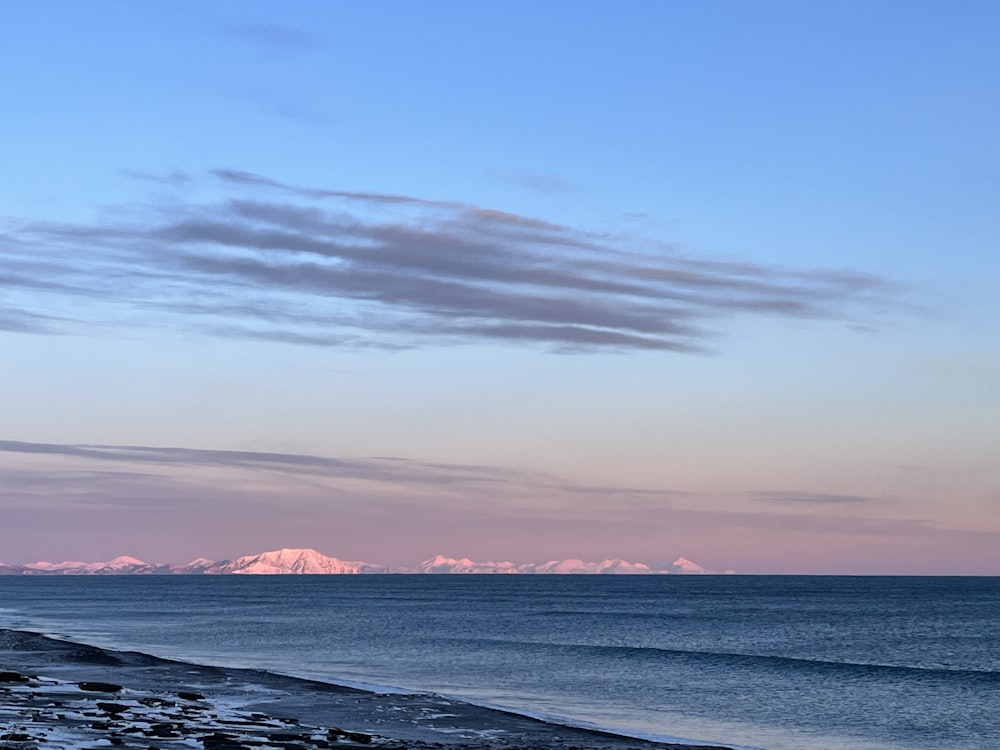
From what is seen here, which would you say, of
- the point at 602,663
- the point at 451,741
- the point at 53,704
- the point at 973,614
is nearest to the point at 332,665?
the point at 602,663

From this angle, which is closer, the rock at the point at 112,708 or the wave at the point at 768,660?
the rock at the point at 112,708

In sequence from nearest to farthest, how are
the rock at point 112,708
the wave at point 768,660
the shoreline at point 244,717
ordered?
the shoreline at point 244,717 < the rock at point 112,708 < the wave at point 768,660

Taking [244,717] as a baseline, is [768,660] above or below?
below

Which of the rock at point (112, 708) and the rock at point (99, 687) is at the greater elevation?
the rock at point (112, 708)

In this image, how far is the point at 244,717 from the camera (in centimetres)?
4044

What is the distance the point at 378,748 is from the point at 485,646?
5025 centimetres

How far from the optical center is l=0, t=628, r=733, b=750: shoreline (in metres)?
34.8

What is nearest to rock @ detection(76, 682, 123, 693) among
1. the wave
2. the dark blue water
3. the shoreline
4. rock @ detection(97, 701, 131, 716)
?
the shoreline

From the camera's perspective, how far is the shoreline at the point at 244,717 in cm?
3478

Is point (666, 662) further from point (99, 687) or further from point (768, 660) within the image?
point (99, 687)

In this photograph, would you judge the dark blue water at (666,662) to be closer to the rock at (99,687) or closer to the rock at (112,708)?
the rock at (99,687)

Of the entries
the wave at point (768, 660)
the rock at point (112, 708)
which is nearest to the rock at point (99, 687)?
the rock at point (112, 708)

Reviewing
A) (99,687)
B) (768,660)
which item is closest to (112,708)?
(99,687)

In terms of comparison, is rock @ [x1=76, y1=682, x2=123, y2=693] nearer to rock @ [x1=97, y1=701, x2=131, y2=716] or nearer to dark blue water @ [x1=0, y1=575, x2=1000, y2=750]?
rock @ [x1=97, y1=701, x2=131, y2=716]
